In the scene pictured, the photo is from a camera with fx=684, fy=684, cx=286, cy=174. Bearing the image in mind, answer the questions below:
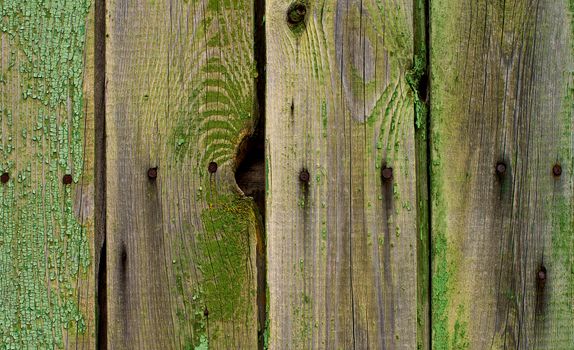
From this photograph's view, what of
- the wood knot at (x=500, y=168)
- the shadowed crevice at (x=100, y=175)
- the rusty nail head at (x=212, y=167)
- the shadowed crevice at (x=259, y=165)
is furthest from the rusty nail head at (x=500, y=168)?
the shadowed crevice at (x=100, y=175)

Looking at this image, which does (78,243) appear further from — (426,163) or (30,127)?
(426,163)

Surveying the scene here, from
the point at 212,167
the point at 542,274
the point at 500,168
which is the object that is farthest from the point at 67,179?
the point at 542,274

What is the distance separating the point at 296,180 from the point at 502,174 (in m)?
0.53

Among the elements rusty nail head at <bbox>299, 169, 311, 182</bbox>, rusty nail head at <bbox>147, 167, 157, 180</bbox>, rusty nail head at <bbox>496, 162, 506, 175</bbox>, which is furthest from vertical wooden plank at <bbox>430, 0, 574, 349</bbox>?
rusty nail head at <bbox>147, 167, 157, 180</bbox>

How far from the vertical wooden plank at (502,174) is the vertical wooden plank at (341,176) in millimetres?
89

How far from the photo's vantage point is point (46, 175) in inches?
70.6

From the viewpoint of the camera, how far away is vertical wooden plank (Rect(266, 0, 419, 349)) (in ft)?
5.59

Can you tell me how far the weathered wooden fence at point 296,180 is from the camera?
1714 millimetres

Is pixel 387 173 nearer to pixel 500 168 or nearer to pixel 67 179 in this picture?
pixel 500 168

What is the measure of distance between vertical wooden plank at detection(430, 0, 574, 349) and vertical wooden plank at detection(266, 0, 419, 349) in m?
0.09

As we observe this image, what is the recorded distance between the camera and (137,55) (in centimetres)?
178

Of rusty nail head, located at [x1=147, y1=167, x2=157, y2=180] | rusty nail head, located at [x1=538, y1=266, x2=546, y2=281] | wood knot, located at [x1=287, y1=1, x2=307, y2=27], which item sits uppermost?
wood knot, located at [x1=287, y1=1, x2=307, y2=27]

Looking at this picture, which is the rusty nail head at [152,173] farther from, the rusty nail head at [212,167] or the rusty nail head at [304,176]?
the rusty nail head at [304,176]

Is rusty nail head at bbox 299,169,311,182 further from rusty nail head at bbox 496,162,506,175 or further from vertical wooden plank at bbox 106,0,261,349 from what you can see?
rusty nail head at bbox 496,162,506,175
